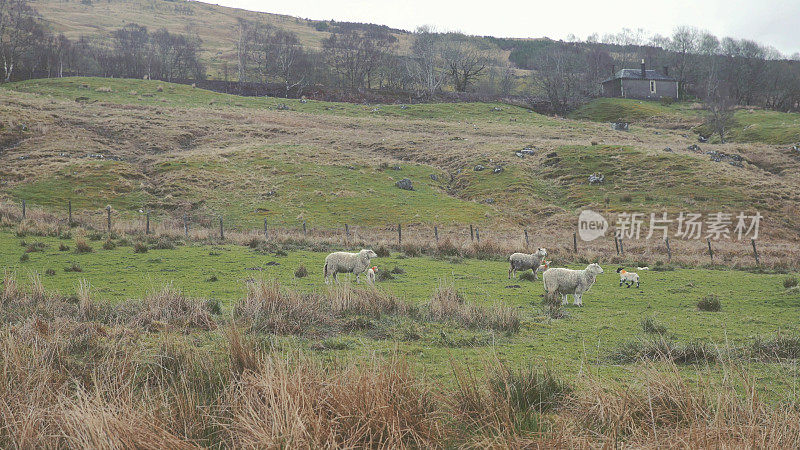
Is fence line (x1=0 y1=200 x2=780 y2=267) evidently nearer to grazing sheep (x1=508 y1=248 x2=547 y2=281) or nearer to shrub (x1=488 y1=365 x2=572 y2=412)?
grazing sheep (x1=508 y1=248 x2=547 y2=281)

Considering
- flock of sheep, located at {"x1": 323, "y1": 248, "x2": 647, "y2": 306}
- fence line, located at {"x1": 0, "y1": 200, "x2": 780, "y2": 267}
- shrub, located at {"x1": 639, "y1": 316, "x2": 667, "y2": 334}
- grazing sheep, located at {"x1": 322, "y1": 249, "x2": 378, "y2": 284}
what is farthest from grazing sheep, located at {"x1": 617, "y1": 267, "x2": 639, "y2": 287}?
grazing sheep, located at {"x1": 322, "y1": 249, "x2": 378, "y2": 284}

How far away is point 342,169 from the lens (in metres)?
51.9

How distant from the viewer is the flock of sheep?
42.7ft

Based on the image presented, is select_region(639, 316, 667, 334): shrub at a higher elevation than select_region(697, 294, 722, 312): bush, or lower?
higher

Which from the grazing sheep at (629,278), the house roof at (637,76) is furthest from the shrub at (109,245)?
the house roof at (637,76)

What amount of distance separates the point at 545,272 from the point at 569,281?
0.76 meters

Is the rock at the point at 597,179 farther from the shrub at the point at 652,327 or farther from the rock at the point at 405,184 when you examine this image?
the shrub at the point at 652,327

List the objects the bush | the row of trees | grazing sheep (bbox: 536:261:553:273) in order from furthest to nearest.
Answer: the row of trees < grazing sheep (bbox: 536:261:553:273) < the bush

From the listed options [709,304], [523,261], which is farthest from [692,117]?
[709,304]

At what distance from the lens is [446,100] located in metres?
108

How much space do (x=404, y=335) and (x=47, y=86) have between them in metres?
100

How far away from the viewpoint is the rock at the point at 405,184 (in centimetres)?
4719

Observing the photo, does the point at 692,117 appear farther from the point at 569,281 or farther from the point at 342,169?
the point at 569,281

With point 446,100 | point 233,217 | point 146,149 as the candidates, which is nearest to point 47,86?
point 146,149
